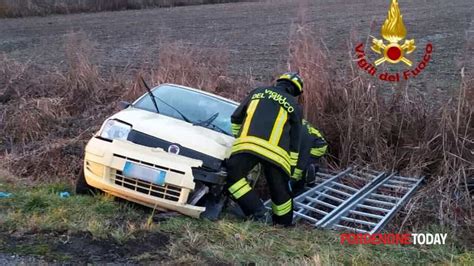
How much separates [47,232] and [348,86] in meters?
4.67

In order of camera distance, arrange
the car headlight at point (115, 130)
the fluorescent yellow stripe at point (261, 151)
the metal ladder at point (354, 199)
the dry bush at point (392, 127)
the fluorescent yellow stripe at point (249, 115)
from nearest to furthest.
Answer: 1. the fluorescent yellow stripe at point (261, 151)
2. the fluorescent yellow stripe at point (249, 115)
3. the car headlight at point (115, 130)
4. the metal ladder at point (354, 199)
5. the dry bush at point (392, 127)

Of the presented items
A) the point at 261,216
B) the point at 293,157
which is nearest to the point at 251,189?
the point at 261,216

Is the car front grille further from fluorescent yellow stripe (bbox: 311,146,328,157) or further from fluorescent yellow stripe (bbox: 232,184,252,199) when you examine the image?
fluorescent yellow stripe (bbox: 311,146,328,157)

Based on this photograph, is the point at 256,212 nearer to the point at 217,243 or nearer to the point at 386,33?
the point at 217,243

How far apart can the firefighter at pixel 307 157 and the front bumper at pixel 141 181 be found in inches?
60.3

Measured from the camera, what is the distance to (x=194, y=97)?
6.78 meters

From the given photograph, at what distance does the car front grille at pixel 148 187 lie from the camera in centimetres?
512

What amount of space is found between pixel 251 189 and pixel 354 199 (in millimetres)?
1535

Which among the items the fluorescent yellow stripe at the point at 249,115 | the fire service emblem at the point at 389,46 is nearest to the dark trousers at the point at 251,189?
the fluorescent yellow stripe at the point at 249,115

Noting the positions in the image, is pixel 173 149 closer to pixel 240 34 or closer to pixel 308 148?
pixel 308 148

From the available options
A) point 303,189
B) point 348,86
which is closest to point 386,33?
point 348,86

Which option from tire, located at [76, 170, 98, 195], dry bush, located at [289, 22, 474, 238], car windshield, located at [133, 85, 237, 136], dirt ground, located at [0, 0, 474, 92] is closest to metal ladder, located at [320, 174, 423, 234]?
dry bush, located at [289, 22, 474, 238]

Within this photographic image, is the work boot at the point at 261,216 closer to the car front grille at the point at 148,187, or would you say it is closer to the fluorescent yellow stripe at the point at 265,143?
the fluorescent yellow stripe at the point at 265,143

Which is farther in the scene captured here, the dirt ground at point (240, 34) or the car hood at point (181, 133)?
the dirt ground at point (240, 34)
